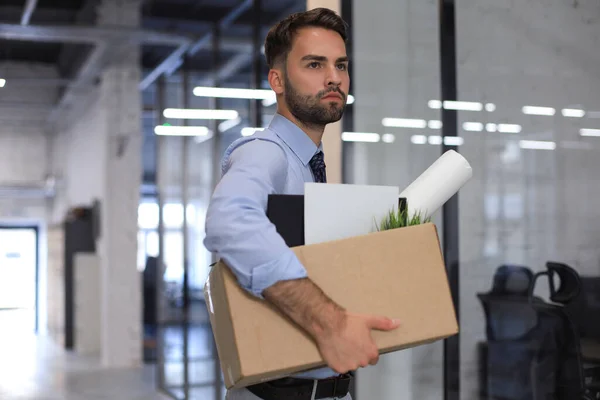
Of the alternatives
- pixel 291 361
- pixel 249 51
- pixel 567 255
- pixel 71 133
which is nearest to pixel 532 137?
pixel 567 255

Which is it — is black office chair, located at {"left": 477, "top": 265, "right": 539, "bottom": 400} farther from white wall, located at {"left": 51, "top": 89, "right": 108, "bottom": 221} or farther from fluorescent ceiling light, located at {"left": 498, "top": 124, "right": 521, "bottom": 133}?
white wall, located at {"left": 51, "top": 89, "right": 108, "bottom": 221}

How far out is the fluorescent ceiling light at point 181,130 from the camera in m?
7.08

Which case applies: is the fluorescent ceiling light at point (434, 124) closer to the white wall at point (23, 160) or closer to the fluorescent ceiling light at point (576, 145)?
the fluorescent ceiling light at point (576, 145)

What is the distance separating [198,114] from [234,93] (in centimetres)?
113

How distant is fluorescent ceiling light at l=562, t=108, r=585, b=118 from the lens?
2.56 meters

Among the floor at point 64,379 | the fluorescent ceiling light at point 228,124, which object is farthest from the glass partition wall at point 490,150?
the floor at point 64,379

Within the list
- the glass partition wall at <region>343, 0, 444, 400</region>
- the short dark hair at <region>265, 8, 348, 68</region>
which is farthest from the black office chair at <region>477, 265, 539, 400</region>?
the short dark hair at <region>265, 8, 348, 68</region>

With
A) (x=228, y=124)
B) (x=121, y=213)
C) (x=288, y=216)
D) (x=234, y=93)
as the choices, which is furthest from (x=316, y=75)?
(x=121, y=213)

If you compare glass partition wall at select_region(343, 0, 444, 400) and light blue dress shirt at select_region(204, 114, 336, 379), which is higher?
glass partition wall at select_region(343, 0, 444, 400)

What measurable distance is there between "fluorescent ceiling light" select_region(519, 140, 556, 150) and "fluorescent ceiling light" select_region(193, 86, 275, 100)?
2.98 meters

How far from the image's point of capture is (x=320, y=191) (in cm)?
140

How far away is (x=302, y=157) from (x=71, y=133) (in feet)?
41.4

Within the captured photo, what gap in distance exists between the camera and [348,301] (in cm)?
137

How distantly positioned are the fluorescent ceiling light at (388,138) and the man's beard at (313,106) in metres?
2.06
